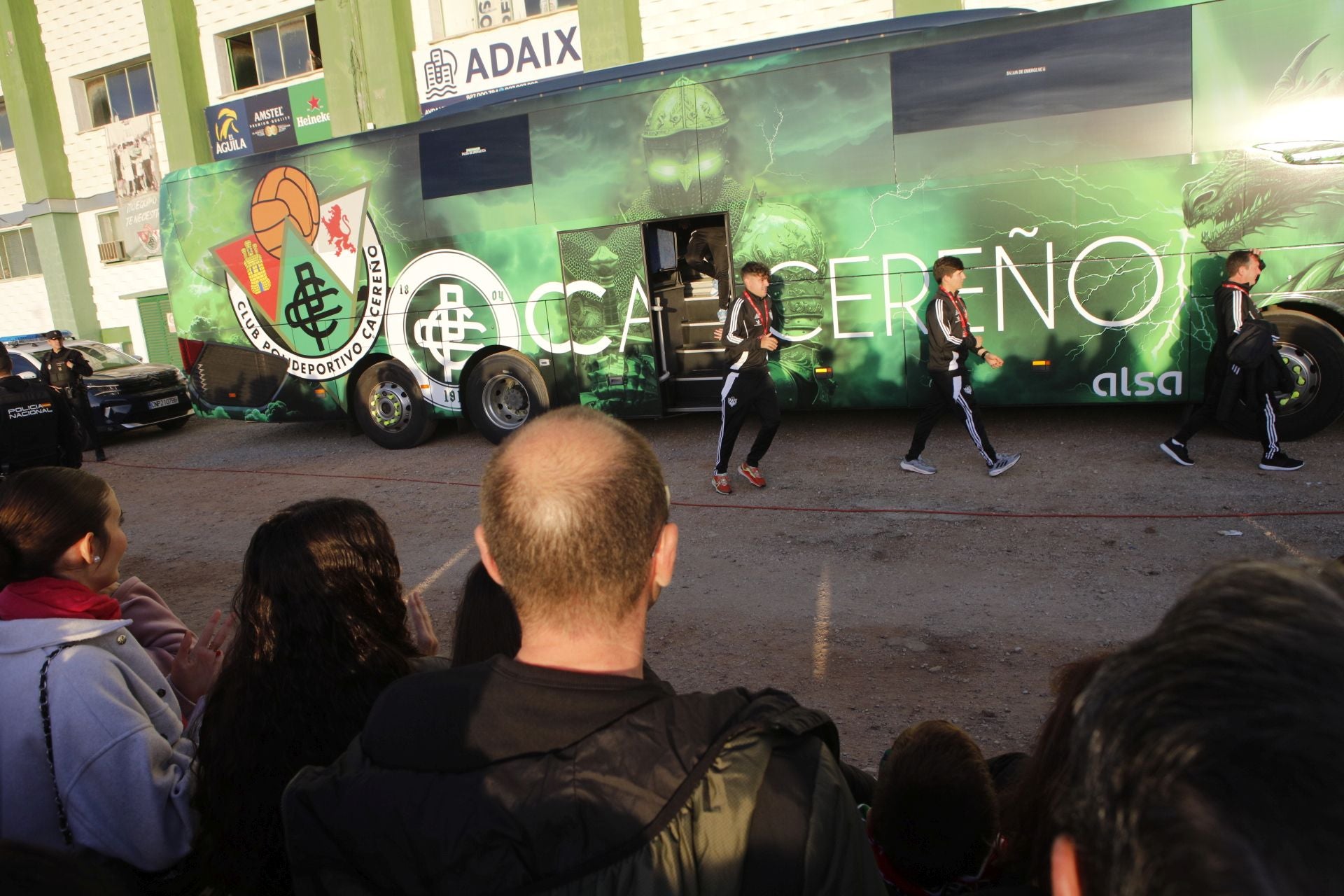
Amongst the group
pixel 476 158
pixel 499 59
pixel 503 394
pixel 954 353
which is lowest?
pixel 503 394

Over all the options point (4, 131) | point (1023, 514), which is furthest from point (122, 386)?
point (4, 131)

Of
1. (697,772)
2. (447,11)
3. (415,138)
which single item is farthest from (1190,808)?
(447,11)

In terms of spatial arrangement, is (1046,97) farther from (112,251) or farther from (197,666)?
(112,251)

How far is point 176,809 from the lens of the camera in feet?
6.88

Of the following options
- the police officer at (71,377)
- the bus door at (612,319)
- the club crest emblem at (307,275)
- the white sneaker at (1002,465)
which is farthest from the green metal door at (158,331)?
the white sneaker at (1002,465)

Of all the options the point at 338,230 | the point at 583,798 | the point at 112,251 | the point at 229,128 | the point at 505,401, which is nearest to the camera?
the point at 583,798

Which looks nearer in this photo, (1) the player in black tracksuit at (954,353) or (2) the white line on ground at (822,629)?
(2) the white line on ground at (822,629)

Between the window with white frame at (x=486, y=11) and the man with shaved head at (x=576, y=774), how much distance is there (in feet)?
56.7

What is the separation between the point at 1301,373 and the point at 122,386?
1393cm

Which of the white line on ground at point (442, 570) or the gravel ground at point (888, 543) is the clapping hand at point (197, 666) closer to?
the gravel ground at point (888, 543)

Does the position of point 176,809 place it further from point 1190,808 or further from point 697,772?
point 1190,808

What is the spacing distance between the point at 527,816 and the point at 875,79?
8380 mm

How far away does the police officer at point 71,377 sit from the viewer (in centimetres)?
1220

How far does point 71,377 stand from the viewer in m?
12.3
